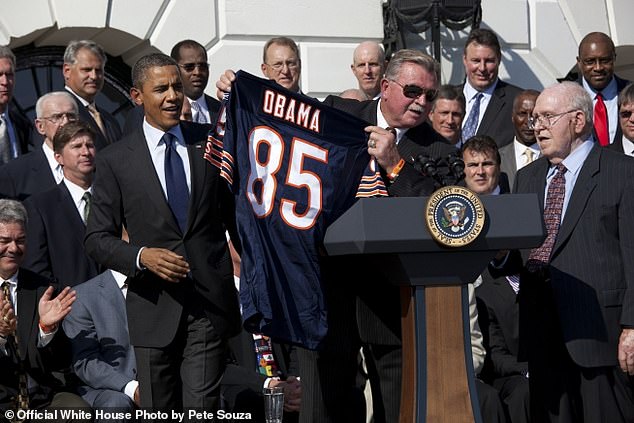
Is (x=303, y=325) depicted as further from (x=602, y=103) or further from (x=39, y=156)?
(x=602, y=103)

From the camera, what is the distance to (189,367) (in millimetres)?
6320

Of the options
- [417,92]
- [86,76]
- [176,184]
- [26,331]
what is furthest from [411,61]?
[86,76]

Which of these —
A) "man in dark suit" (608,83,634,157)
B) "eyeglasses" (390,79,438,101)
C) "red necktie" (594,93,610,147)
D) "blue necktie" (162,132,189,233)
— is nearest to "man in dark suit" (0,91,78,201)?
"blue necktie" (162,132,189,233)

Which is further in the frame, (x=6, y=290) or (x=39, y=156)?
(x=39, y=156)

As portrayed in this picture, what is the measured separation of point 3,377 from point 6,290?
54cm

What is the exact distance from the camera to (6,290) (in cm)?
739

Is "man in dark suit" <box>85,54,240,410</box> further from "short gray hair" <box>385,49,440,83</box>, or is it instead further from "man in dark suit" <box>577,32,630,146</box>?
"man in dark suit" <box>577,32,630,146</box>

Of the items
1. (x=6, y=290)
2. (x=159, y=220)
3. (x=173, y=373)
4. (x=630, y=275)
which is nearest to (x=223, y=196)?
(x=159, y=220)

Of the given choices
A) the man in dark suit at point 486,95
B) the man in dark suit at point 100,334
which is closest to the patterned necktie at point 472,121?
the man in dark suit at point 486,95

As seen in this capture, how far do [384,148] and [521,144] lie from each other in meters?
3.69

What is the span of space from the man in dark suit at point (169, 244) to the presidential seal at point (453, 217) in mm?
1430

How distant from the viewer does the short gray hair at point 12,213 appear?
7.46 m

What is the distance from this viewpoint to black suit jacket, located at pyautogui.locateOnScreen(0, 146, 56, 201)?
8.39 m

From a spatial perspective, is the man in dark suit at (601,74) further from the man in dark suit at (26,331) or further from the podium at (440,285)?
the man in dark suit at (26,331)
